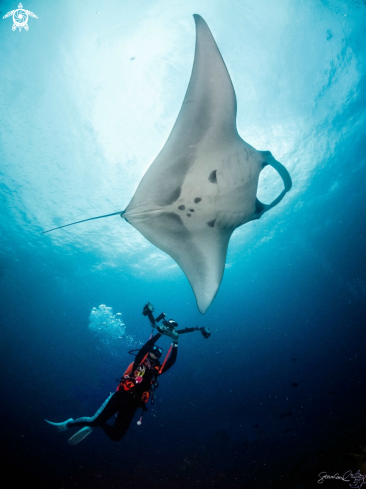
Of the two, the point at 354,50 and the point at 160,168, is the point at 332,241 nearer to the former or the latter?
the point at 354,50

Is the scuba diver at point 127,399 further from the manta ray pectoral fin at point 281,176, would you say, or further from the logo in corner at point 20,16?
the logo in corner at point 20,16

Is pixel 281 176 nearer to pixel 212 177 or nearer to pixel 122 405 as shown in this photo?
pixel 212 177

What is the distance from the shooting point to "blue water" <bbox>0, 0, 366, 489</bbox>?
741 centimetres

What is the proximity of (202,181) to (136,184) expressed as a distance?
953 centimetres

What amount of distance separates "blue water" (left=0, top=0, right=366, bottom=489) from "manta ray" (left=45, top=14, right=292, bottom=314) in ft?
21.3

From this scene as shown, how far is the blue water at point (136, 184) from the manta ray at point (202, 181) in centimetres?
650

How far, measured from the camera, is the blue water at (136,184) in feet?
24.3

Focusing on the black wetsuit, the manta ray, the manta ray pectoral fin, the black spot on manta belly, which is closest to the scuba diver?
the black wetsuit

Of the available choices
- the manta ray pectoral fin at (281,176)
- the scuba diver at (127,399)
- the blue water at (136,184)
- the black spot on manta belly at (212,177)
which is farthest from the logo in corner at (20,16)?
the scuba diver at (127,399)

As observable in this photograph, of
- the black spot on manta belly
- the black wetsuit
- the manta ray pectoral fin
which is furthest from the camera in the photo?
the black wetsuit

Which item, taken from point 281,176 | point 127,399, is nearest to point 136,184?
point 127,399

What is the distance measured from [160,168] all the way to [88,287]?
30708 millimetres

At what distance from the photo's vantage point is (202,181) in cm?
301

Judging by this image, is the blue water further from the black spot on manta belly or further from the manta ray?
the black spot on manta belly
